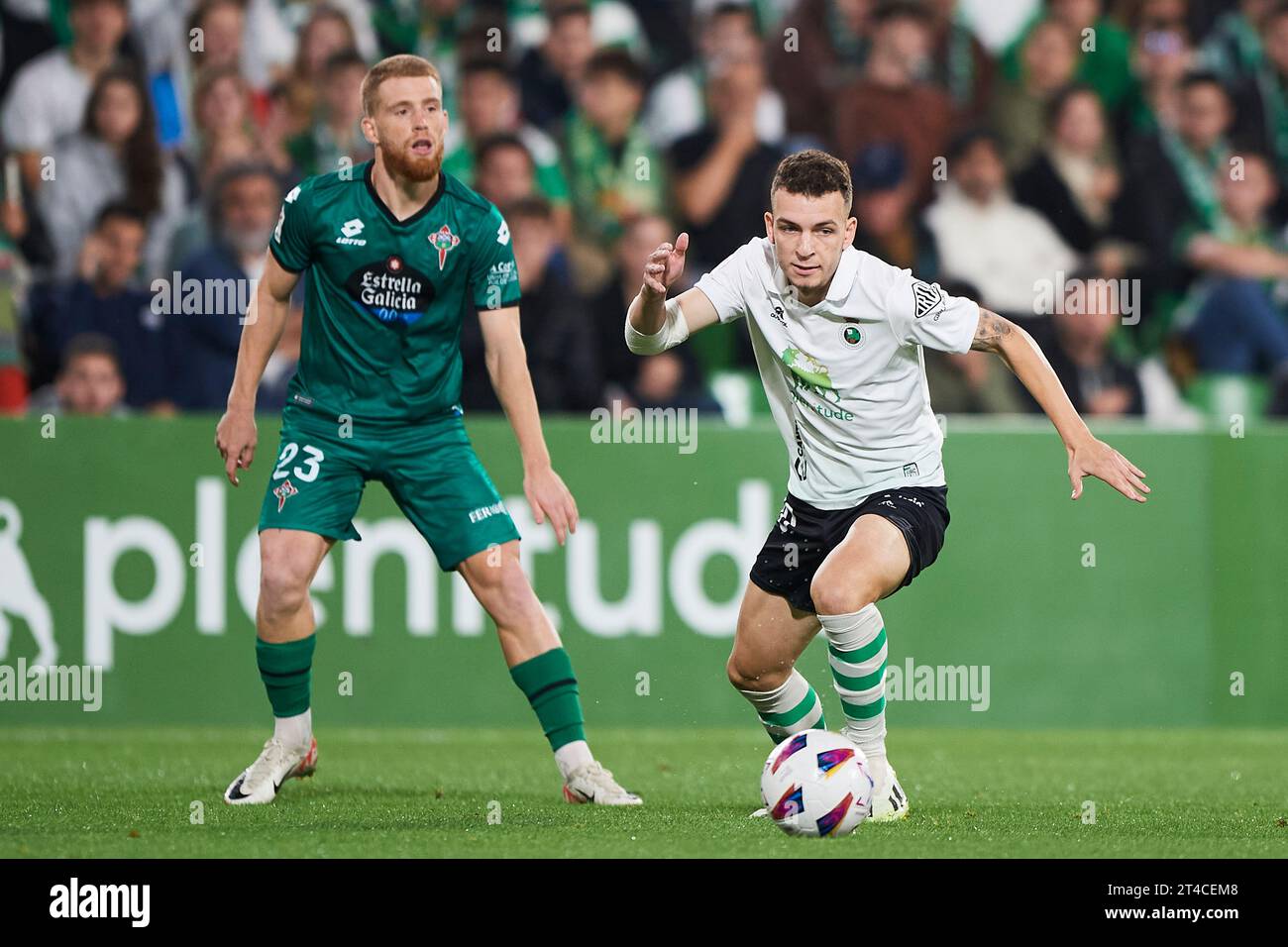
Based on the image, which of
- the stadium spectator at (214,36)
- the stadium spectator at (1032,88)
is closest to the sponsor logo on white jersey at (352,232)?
the stadium spectator at (214,36)

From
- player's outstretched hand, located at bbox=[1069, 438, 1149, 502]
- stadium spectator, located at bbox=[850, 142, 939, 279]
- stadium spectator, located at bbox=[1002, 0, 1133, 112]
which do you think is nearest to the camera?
player's outstretched hand, located at bbox=[1069, 438, 1149, 502]

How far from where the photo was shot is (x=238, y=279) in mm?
10391

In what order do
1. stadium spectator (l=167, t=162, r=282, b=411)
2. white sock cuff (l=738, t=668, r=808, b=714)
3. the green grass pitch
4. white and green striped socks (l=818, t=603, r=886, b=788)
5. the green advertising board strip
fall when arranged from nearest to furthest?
the green grass pitch
white and green striped socks (l=818, t=603, r=886, b=788)
white sock cuff (l=738, t=668, r=808, b=714)
the green advertising board strip
stadium spectator (l=167, t=162, r=282, b=411)

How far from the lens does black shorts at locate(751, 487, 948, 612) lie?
639 cm

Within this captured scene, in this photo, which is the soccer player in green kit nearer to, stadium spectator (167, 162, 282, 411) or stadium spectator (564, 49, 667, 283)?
stadium spectator (167, 162, 282, 411)

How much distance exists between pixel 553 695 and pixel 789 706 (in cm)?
87

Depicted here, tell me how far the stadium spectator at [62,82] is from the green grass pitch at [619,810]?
12.7 ft

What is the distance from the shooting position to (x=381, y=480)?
21.8 ft

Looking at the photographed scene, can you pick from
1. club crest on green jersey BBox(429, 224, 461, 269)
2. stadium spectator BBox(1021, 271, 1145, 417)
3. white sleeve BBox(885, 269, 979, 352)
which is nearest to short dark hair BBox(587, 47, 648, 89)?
stadium spectator BBox(1021, 271, 1145, 417)

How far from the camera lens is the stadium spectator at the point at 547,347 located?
10.5 metres

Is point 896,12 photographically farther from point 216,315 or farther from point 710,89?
point 216,315

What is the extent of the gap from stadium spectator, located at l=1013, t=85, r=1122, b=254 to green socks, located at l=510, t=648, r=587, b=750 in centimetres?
616

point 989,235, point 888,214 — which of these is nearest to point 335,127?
point 888,214
